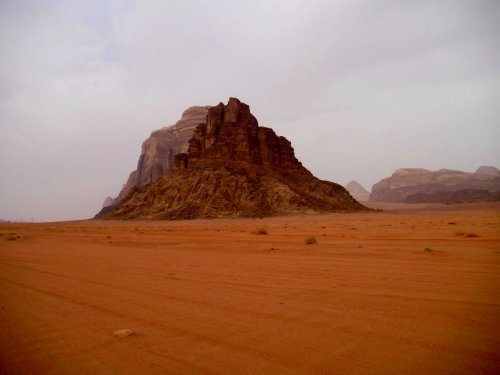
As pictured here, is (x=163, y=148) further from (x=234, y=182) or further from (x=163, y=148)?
(x=234, y=182)

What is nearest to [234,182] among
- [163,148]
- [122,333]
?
[122,333]

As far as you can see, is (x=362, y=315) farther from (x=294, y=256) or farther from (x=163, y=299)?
(x=294, y=256)

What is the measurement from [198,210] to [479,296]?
5661cm

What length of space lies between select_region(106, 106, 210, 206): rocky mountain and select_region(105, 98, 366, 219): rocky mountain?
66.9 m

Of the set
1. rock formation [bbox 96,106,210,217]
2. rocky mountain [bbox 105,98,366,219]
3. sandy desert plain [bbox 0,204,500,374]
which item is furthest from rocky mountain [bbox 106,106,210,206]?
sandy desert plain [bbox 0,204,500,374]

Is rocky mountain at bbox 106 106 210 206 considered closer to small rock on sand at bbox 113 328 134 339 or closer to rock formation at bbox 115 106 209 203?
rock formation at bbox 115 106 209 203

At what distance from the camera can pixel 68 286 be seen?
5762mm

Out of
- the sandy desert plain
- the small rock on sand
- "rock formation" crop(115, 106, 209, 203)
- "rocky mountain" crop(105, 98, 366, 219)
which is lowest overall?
the sandy desert plain

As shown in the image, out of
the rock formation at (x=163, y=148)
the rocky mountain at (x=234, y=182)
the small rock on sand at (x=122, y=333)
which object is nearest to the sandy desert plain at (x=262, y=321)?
the small rock on sand at (x=122, y=333)

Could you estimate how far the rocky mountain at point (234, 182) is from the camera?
194ft

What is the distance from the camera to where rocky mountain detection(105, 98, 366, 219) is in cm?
5906

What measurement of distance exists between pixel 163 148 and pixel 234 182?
314ft

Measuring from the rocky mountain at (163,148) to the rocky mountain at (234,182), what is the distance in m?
66.9

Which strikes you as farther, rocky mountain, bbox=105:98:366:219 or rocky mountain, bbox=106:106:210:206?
rocky mountain, bbox=106:106:210:206
